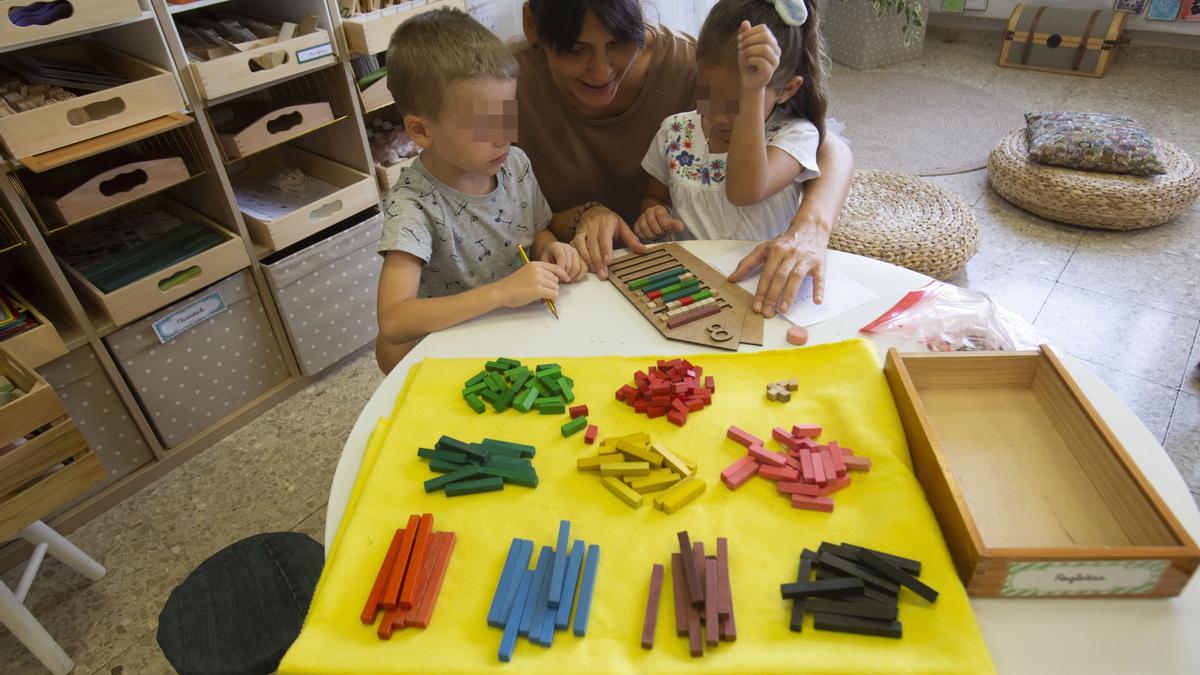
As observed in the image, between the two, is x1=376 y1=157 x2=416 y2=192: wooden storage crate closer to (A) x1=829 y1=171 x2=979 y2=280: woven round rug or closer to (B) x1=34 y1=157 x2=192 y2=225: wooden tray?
(B) x1=34 y1=157 x2=192 y2=225: wooden tray

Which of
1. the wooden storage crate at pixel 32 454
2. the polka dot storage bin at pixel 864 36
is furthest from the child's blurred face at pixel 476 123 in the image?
the polka dot storage bin at pixel 864 36

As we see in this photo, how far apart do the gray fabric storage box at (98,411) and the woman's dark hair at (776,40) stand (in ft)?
5.21

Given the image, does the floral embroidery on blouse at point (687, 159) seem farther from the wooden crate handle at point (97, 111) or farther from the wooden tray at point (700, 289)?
the wooden crate handle at point (97, 111)

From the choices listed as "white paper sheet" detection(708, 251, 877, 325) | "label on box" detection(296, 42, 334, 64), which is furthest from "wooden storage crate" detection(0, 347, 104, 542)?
"white paper sheet" detection(708, 251, 877, 325)

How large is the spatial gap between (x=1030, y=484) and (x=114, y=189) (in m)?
1.94

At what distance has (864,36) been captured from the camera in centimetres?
417

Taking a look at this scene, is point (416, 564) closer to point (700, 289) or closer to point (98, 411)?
point (700, 289)

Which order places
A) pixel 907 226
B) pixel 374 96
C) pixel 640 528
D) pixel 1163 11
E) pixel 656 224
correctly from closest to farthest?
pixel 640 528
pixel 656 224
pixel 374 96
pixel 907 226
pixel 1163 11

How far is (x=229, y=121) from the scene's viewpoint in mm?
1992

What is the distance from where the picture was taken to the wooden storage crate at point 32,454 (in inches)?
52.1

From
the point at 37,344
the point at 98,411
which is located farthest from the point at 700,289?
the point at 98,411

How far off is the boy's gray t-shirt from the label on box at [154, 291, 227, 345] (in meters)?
0.82

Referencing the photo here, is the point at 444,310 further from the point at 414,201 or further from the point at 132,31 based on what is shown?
the point at 132,31

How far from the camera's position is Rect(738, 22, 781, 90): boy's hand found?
1.17 m
